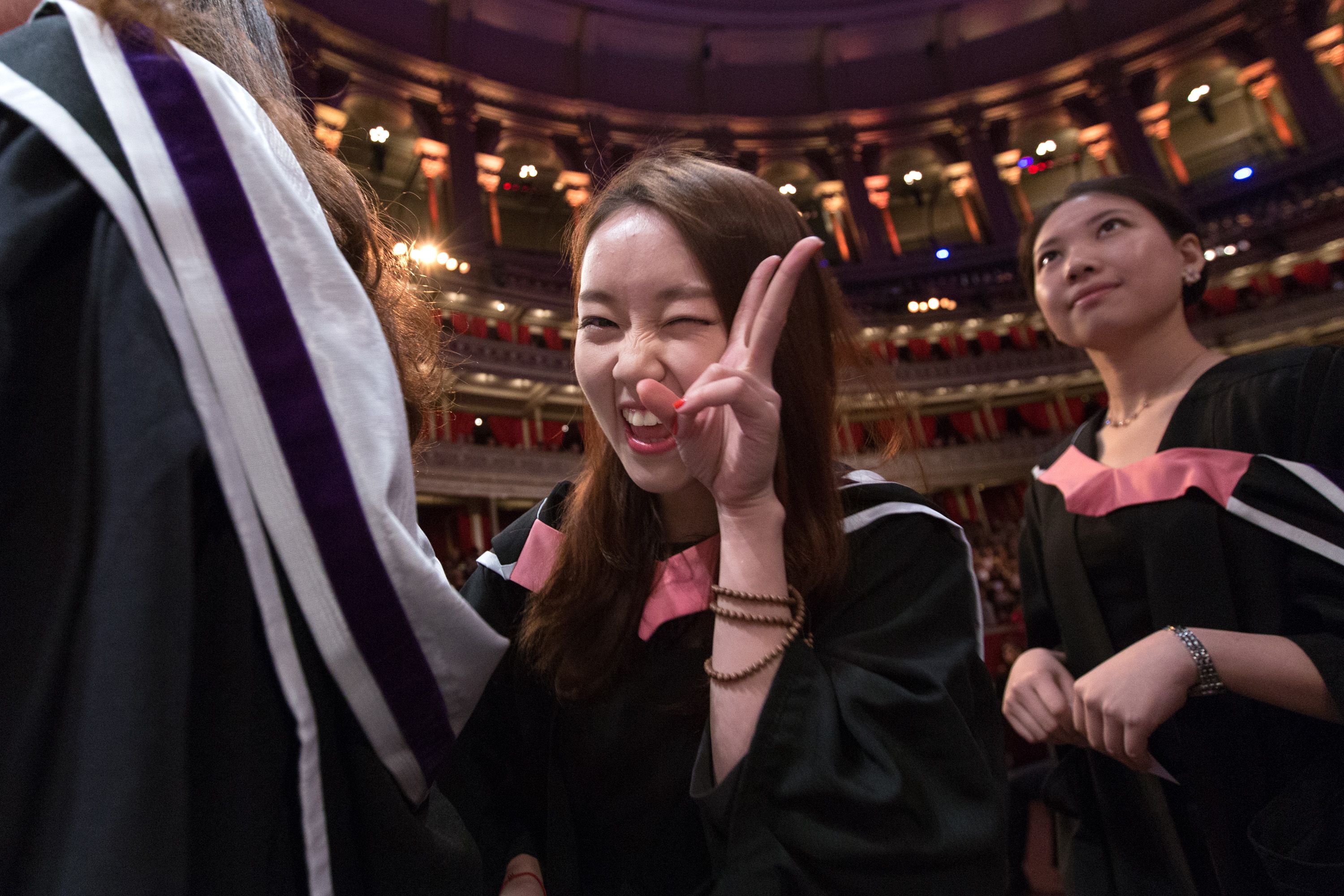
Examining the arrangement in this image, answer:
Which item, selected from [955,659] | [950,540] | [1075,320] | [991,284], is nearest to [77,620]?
[955,659]

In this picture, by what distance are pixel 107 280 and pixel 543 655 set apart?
72 centimetres

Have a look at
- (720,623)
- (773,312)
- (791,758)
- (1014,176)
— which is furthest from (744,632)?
(1014,176)

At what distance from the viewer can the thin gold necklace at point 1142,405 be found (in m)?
1.65

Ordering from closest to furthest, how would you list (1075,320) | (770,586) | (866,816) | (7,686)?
(7,686) → (866,816) → (770,586) → (1075,320)

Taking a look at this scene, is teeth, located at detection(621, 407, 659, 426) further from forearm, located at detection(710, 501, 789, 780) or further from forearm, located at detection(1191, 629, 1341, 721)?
forearm, located at detection(1191, 629, 1341, 721)

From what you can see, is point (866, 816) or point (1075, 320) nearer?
point (866, 816)

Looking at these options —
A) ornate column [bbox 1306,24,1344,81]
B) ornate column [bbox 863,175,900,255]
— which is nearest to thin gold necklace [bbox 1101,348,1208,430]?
ornate column [bbox 863,175,900,255]

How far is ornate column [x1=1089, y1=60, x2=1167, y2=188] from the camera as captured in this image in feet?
59.1

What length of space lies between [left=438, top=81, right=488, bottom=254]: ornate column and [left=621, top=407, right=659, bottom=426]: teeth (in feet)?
54.3

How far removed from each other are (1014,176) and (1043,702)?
21.8 m

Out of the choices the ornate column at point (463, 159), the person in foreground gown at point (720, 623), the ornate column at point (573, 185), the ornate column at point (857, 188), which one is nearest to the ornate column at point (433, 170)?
the ornate column at point (463, 159)

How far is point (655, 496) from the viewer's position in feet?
3.97

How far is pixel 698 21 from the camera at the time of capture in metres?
18.3

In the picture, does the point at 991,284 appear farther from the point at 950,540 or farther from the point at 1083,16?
the point at 950,540
